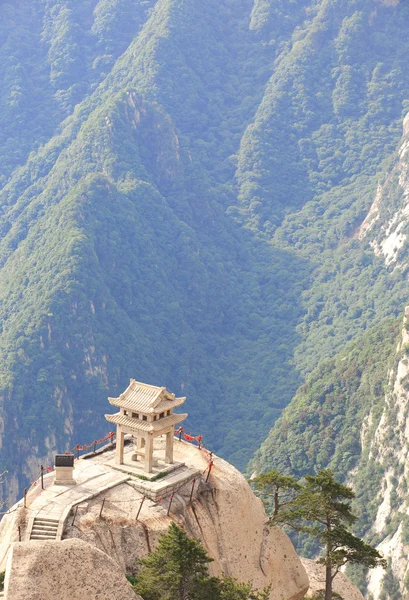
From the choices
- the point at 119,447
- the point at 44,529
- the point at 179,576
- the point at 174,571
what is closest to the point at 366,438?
the point at 119,447

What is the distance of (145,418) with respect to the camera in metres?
57.0

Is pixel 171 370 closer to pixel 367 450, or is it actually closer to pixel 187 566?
pixel 367 450

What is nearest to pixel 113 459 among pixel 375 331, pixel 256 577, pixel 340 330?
pixel 256 577

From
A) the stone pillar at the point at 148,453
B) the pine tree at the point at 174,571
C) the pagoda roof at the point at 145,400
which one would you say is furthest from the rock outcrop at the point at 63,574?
the pagoda roof at the point at 145,400

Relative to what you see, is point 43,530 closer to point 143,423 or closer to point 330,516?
point 143,423

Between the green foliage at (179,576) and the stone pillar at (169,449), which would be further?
the stone pillar at (169,449)

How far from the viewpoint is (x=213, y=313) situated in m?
189

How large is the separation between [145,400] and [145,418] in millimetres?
887

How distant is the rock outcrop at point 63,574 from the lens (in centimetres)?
4488

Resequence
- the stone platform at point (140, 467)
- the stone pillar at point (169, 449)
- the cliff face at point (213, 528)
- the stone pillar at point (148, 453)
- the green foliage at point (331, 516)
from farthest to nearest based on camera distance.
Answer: the stone pillar at point (169, 449) → the stone pillar at point (148, 453) → the green foliage at point (331, 516) → the stone platform at point (140, 467) → the cliff face at point (213, 528)

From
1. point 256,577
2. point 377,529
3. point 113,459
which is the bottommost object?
point 377,529

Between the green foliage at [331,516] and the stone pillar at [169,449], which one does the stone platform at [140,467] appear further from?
the green foliage at [331,516]

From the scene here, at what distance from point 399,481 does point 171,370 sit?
2365 inches

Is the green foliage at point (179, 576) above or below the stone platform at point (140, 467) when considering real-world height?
below
